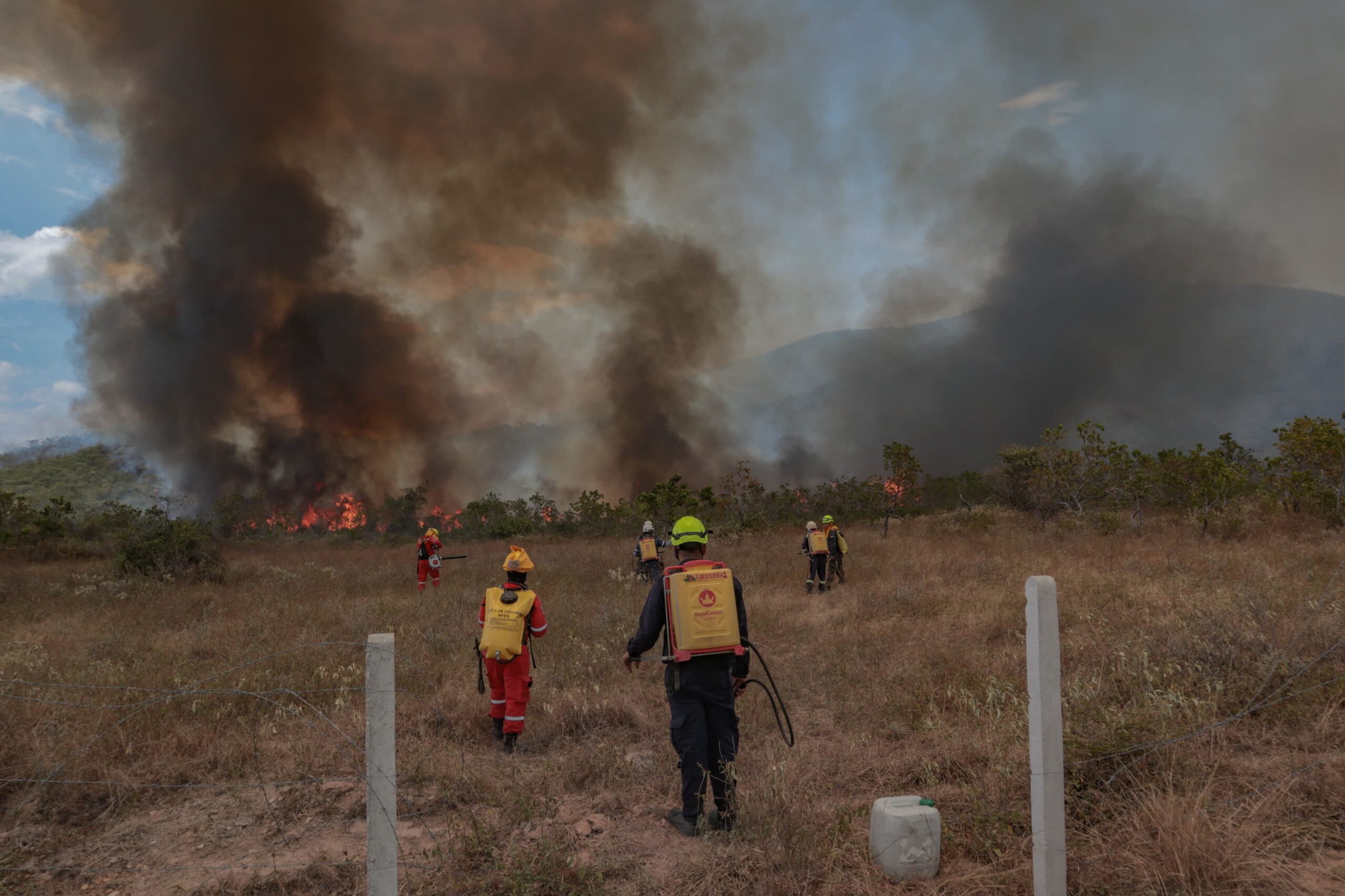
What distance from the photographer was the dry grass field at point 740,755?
3627 mm

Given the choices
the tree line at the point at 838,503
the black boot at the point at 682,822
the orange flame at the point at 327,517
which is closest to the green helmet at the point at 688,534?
the black boot at the point at 682,822

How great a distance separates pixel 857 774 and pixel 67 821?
19.3 feet

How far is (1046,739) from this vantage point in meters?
2.83

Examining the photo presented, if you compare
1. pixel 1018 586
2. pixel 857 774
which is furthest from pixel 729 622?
pixel 1018 586

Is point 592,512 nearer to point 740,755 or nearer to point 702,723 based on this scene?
point 740,755

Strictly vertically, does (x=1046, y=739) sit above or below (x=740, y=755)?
above

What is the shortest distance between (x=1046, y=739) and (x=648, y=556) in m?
12.2

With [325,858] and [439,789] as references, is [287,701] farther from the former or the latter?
[325,858]

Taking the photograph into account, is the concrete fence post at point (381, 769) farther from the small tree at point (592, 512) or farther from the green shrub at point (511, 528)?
the green shrub at point (511, 528)

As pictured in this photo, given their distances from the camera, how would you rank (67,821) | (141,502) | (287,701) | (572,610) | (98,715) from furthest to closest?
(141,502) < (572,610) < (287,701) < (98,715) < (67,821)

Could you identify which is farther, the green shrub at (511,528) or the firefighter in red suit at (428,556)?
the green shrub at (511,528)

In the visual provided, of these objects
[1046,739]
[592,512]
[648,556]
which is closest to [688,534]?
[1046,739]

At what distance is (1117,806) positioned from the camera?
3.82m

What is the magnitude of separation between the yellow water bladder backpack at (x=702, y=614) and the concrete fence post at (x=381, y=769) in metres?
1.98
